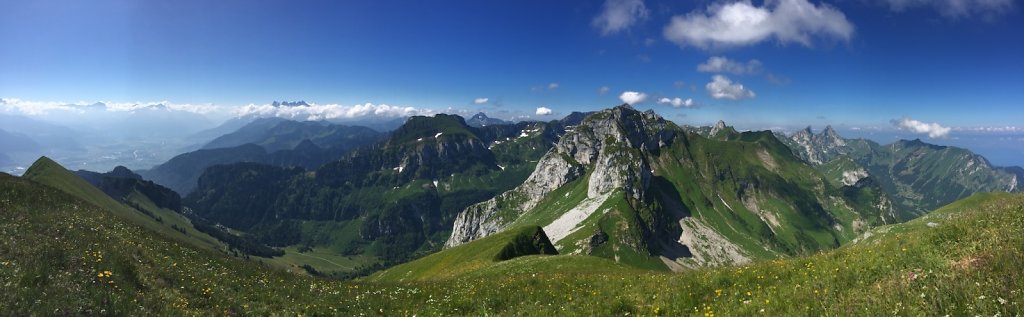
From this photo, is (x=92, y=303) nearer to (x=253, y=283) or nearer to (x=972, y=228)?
(x=253, y=283)

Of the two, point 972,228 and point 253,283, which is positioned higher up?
point 972,228

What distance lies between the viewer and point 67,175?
16588 centimetres

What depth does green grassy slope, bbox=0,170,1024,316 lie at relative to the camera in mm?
11062

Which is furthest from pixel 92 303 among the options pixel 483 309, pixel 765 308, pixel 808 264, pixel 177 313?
pixel 808 264

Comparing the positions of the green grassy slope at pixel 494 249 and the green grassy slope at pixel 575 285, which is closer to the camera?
the green grassy slope at pixel 575 285

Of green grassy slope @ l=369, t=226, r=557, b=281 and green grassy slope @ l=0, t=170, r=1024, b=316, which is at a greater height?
green grassy slope @ l=0, t=170, r=1024, b=316

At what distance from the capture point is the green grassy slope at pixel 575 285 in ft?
36.3

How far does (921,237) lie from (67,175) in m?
236

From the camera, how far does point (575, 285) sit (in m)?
22.2

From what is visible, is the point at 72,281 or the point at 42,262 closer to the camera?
the point at 72,281

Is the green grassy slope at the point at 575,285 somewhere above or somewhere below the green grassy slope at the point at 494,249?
above

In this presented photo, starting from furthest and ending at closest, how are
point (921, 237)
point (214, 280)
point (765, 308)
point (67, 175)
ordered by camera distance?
point (67, 175) → point (214, 280) → point (921, 237) → point (765, 308)

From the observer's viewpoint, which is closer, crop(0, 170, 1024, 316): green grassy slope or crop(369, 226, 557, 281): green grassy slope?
crop(0, 170, 1024, 316): green grassy slope

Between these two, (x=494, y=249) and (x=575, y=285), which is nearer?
(x=575, y=285)
